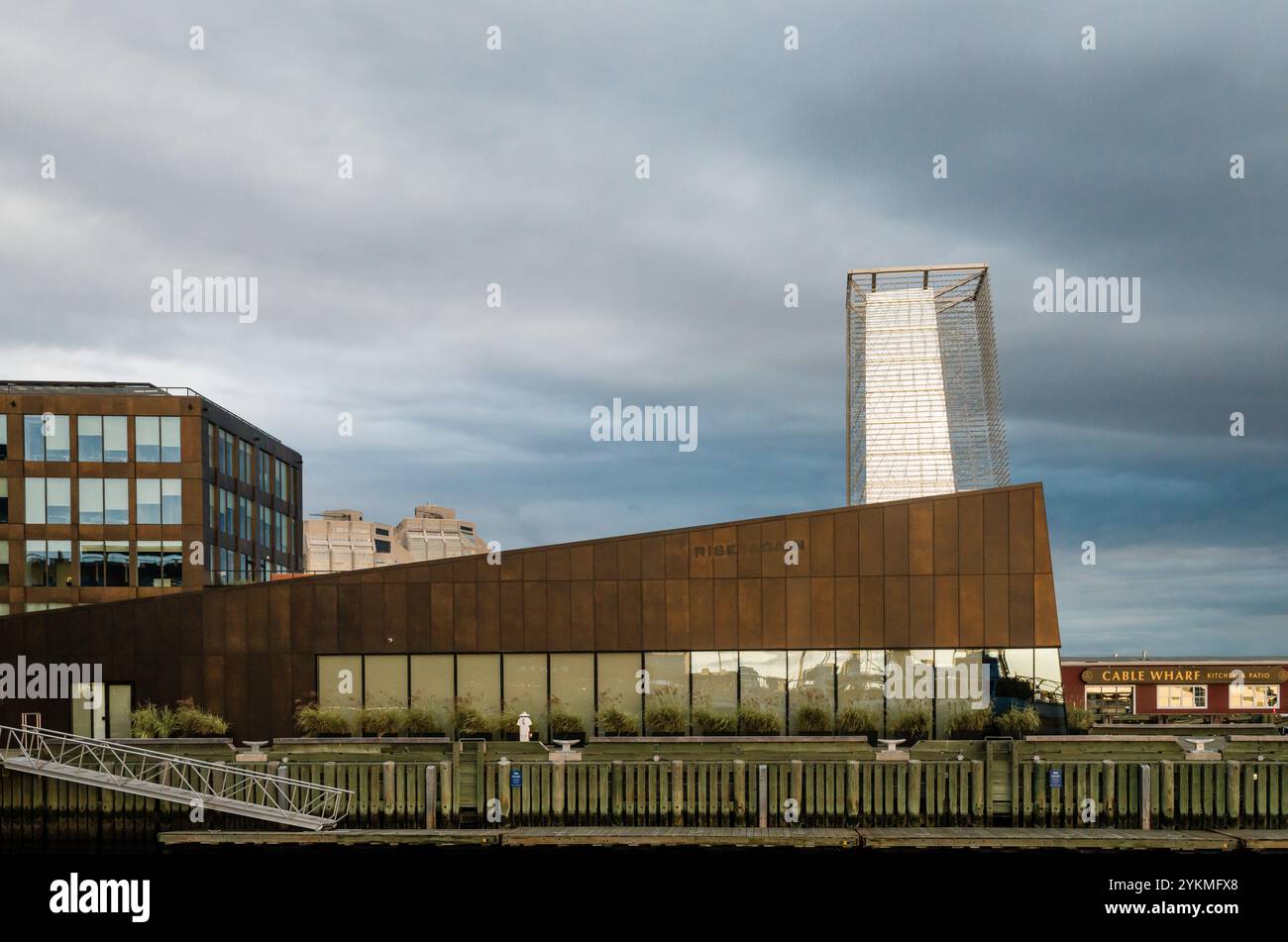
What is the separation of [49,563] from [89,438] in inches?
316

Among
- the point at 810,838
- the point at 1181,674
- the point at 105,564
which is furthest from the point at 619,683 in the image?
the point at 105,564

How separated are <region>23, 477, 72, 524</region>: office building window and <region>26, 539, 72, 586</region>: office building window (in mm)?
1348

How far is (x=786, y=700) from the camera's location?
38.2 metres

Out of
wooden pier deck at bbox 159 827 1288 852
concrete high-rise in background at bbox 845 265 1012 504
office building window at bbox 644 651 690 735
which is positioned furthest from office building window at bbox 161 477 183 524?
wooden pier deck at bbox 159 827 1288 852

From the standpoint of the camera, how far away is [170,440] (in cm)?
7744

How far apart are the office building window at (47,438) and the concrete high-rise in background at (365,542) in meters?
95.8

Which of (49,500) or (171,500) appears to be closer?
(49,500)

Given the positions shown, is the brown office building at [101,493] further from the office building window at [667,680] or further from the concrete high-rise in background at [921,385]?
the office building window at [667,680]

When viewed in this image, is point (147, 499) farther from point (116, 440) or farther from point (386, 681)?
point (386, 681)

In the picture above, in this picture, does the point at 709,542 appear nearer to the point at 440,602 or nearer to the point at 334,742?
the point at 440,602

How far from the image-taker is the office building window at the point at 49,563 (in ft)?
246

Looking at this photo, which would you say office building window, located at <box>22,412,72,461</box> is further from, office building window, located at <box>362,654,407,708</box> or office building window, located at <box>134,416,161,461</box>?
office building window, located at <box>362,654,407,708</box>
